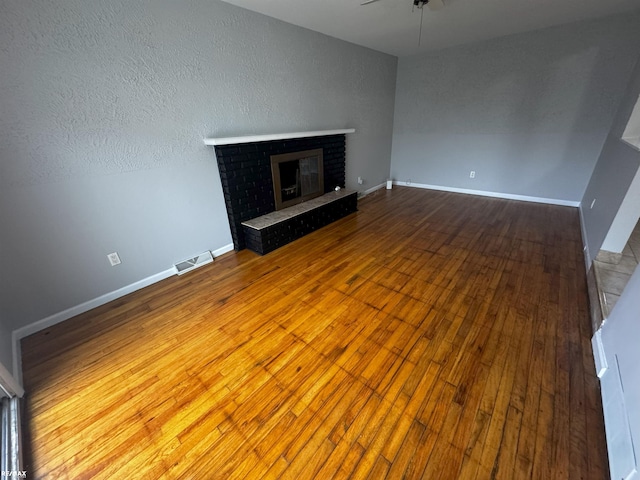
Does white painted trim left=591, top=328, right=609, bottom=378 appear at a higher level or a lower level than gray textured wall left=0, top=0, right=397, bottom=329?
lower

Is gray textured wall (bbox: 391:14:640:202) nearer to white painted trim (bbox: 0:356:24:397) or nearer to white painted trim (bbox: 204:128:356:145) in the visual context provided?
white painted trim (bbox: 204:128:356:145)

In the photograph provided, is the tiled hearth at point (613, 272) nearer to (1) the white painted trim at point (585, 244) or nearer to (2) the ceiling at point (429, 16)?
(1) the white painted trim at point (585, 244)

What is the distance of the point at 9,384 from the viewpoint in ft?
4.43

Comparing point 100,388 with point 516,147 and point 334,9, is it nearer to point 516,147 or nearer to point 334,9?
point 334,9

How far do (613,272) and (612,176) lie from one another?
1.10 metres

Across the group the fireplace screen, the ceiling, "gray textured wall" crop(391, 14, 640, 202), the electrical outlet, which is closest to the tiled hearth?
"gray textured wall" crop(391, 14, 640, 202)

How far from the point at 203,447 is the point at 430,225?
10.6 ft

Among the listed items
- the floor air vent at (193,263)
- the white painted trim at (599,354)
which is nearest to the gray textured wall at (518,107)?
the white painted trim at (599,354)

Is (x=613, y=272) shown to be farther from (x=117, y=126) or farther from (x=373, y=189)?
(x=117, y=126)

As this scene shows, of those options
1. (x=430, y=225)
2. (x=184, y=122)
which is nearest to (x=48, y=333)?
(x=184, y=122)

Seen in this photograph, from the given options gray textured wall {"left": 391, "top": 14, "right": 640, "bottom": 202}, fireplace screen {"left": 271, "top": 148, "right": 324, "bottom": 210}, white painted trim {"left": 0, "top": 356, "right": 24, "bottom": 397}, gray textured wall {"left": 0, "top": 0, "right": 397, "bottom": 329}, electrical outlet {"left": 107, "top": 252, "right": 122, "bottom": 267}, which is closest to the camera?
white painted trim {"left": 0, "top": 356, "right": 24, "bottom": 397}

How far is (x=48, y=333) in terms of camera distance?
74.0 inches

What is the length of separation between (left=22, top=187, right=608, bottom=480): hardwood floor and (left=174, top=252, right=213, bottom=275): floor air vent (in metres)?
0.11

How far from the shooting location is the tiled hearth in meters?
1.81
